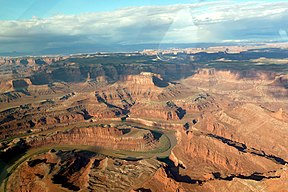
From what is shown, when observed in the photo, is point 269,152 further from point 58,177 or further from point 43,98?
point 43,98

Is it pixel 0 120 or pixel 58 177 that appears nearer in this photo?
pixel 58 177

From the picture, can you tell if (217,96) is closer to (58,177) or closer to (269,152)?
(269,152)

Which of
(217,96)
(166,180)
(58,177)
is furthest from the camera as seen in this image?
(217,96)

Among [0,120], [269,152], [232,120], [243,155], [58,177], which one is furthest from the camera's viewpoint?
[0,120]

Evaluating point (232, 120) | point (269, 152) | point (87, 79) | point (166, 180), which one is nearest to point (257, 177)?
point (166, 180)

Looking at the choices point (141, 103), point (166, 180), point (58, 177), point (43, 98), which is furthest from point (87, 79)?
point (166, 180)

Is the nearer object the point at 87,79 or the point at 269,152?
the point at 269,152

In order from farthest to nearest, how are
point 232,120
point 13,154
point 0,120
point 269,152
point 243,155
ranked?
point 0,120
point 232,120
point 13,154
point 269,152
point 243,155

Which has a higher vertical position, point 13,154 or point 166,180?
point 166,180

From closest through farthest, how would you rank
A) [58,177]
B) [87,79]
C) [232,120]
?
[58,177], [232,120], [87,79]
